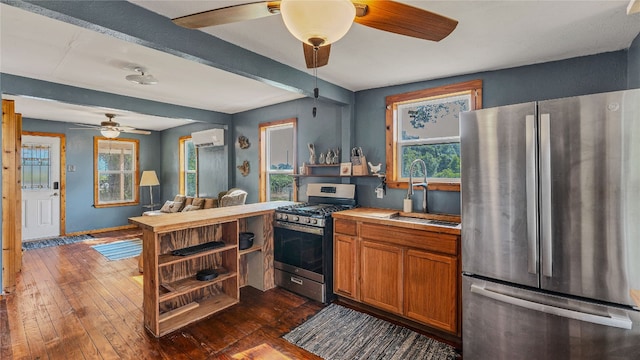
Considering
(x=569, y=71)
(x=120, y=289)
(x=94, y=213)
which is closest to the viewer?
(x=569, y=71)

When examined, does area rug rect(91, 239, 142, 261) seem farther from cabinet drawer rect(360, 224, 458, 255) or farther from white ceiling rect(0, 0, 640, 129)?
cabinet drawer rect(360, 224, 458, 255)

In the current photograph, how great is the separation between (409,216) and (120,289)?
10.9ft

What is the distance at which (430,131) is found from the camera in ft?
Result: 10.7

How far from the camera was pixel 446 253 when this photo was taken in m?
2.38

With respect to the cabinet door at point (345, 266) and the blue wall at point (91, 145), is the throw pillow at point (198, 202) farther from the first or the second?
the cabinet door at point (345, 266)

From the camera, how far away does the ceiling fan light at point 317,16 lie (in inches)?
44.3

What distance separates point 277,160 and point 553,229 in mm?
3701

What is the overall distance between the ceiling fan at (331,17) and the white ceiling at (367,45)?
0.40 m

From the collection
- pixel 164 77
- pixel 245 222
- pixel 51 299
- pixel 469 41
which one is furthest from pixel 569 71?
pixel 51 299

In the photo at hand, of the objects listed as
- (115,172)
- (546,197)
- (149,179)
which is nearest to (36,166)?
(115,172)

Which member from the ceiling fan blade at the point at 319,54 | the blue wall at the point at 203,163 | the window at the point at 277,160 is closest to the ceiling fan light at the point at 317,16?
the ceiling fan blade at the point at 319,54

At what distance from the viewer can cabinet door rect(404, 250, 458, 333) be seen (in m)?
2.36

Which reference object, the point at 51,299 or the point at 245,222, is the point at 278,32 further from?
the point at 51,299

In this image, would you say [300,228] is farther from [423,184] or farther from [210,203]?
[210,203]
